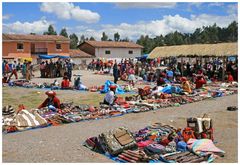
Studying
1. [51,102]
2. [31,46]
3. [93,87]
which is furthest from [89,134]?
[31,46]

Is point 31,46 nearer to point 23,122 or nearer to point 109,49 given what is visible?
point 109,49

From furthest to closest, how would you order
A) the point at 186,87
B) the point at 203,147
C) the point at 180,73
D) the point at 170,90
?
the point at 180,73 < the point at 186,87 < the point at 170,90 < the point at 203,147

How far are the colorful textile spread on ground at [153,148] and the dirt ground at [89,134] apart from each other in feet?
0.64

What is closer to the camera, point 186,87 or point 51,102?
point 51,102

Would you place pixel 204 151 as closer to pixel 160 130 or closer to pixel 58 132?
pixel 160 130

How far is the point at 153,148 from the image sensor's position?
678 centimetres

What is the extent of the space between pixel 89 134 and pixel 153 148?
194cm

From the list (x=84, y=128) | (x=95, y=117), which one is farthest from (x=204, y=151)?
(x=95, y=117)

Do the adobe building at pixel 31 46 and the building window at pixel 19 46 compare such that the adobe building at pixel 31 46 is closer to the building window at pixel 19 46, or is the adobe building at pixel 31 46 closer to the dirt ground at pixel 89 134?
the building window at pixel 19 46

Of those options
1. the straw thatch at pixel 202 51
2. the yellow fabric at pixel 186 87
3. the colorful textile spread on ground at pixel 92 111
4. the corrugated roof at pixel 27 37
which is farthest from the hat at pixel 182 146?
the corrugated roof at pixel 27 37

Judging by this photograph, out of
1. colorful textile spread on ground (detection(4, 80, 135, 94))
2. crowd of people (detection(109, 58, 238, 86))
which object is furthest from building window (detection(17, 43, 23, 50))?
colorful textile spread on ground (detection(4, 80, 135, 94))

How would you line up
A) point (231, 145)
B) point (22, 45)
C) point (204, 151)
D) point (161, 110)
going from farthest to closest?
point (22, 45), point (161, 110), point (231, 145), point (204, 151)

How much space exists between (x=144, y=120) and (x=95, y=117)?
1358mm

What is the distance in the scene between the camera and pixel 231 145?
7238 millimetres
